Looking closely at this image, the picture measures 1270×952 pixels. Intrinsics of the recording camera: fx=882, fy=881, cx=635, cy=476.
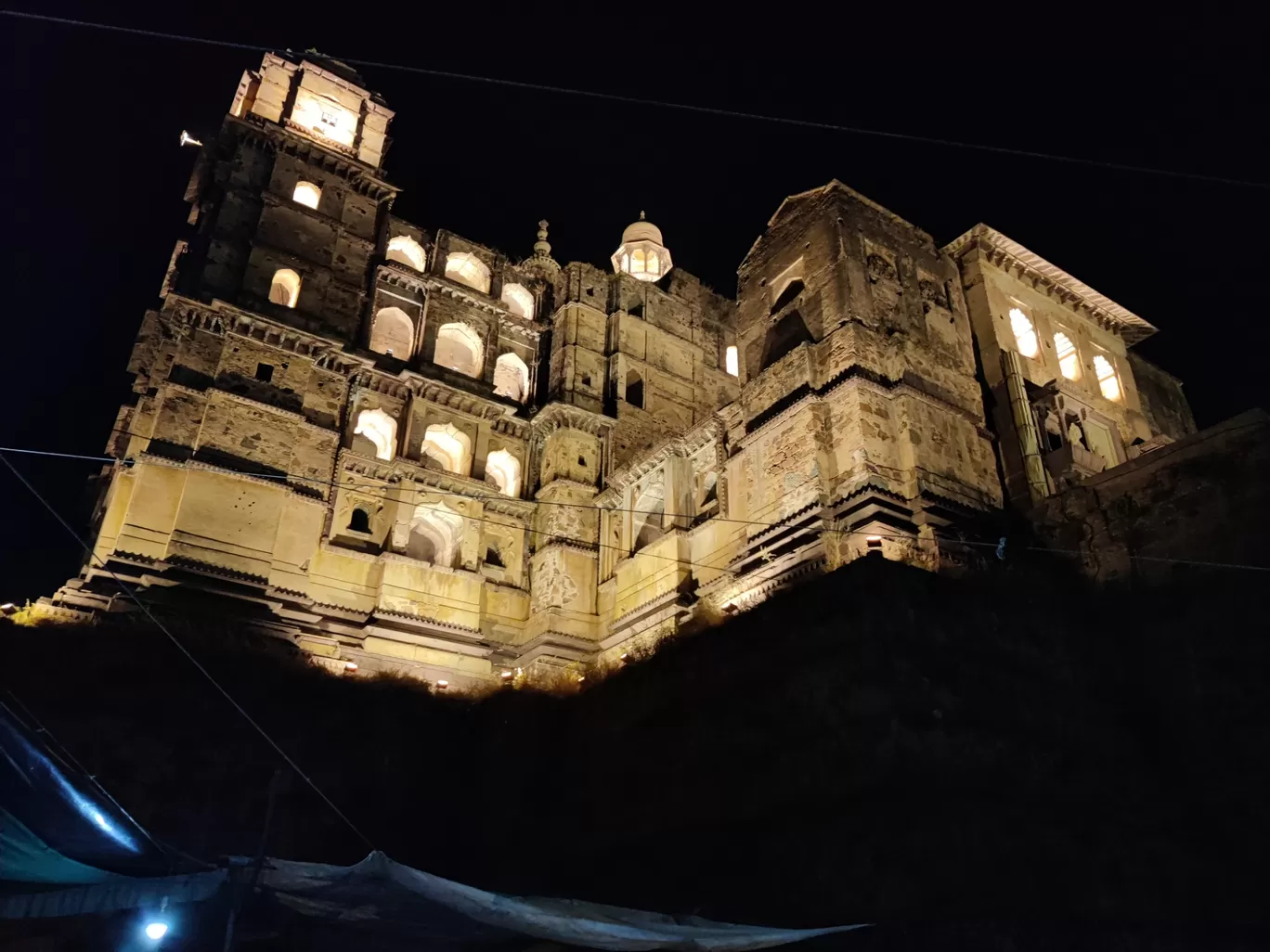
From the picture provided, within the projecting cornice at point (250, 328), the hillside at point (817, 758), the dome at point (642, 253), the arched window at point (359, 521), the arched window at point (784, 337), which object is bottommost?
the hillside at point (817, 758)

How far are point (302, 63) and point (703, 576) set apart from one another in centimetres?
2849

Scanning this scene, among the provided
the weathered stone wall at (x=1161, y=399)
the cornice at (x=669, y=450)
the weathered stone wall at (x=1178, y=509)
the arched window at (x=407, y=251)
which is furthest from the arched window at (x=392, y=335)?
the weathered stone wall at (x=1161, y=399)

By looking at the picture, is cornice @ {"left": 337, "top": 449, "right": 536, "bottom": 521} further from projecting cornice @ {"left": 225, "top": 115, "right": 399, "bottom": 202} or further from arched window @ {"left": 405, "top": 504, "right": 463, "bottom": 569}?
projecting cornice @ {"left": 225, "top": 115, "right": 399, "bottom": 202}

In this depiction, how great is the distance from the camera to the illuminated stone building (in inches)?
957

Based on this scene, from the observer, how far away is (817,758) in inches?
601

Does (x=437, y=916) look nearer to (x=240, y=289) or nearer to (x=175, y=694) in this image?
(x=175, y=694)

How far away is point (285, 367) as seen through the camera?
97.1ft

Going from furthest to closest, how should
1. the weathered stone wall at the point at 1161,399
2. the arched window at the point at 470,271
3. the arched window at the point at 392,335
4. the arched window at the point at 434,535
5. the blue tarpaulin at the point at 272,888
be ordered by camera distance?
the arched window at the point at 470,271 < the arched window at the point at 392,335 < the weathered stone wall at the point at 1161,399 < the arched window at the point at 434,535 < the blue tarpaulin at the point at 272,888

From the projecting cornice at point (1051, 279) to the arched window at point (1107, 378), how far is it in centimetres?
183

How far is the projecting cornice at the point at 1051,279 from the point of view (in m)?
30.9

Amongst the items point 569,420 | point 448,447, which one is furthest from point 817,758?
point 448,447

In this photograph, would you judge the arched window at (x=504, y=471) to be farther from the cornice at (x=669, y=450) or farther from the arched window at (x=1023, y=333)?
the arched window at (x=1023, y=333)

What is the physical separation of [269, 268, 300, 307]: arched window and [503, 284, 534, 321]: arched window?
31.7 feet

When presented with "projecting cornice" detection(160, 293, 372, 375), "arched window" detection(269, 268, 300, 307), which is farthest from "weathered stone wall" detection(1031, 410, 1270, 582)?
"arched window" detection(269, 268, 300, 307)
